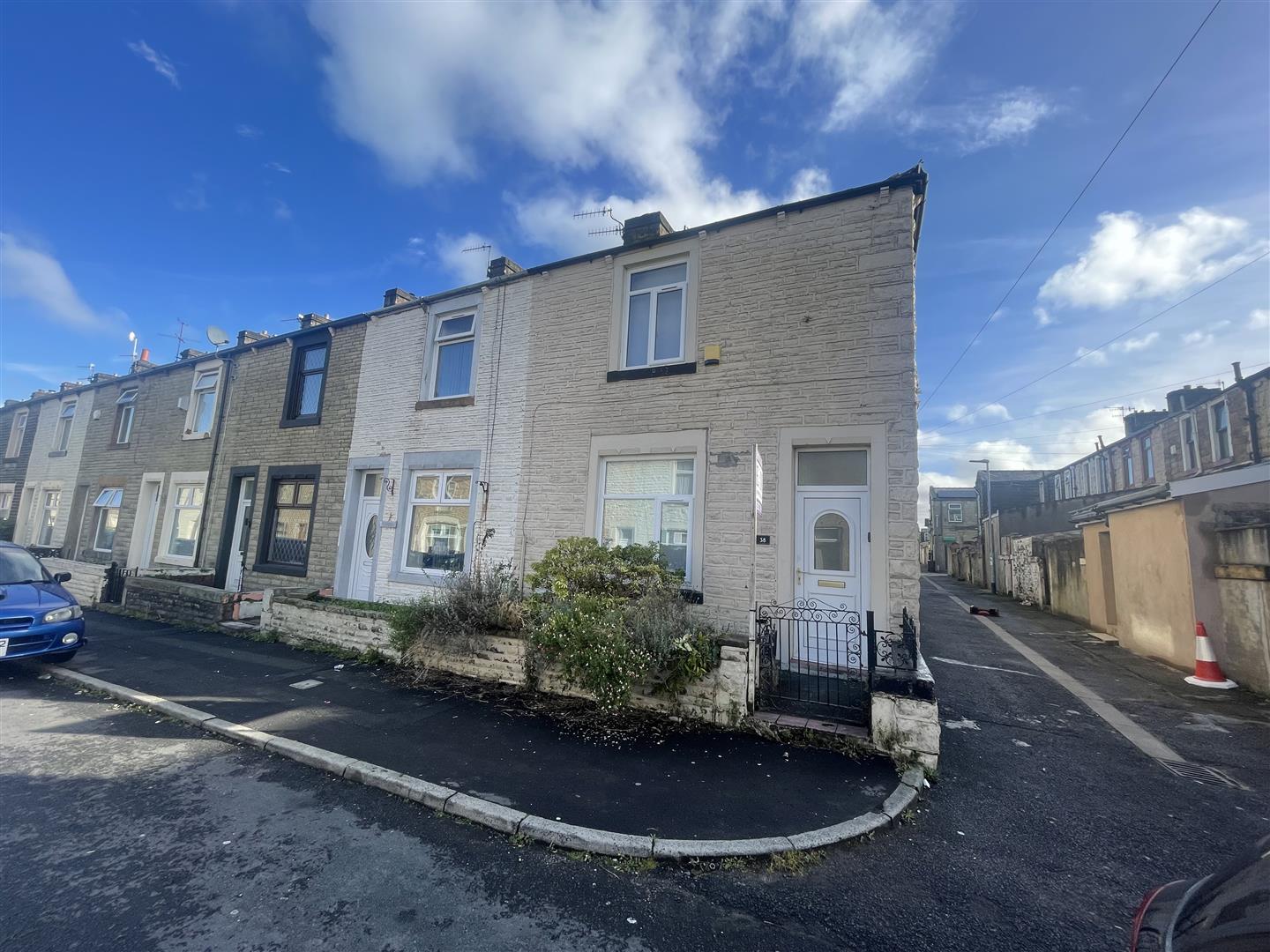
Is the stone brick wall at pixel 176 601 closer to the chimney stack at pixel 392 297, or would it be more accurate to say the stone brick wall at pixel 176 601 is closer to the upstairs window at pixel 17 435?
the chimney stack at pixel 392 297

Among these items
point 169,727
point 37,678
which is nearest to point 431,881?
point 169,727

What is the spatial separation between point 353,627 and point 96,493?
1528cm

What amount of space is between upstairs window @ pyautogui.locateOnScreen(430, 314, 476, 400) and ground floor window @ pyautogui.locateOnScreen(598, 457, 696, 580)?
400 centimetres

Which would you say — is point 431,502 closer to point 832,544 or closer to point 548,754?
point 548,754

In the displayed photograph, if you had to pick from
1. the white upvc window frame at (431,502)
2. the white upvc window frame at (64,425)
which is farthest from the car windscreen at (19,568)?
the white upvc window frame at (64,425)

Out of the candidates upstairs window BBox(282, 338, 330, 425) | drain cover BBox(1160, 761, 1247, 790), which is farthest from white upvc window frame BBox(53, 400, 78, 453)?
drain cover BBox(1160, 761, 1247, 790)

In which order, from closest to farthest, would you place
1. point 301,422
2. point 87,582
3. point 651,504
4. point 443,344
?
point 651,504 → point 443,344 → point 301,422 → point 87,582

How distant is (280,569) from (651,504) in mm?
9124

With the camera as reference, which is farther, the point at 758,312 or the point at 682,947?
the point at 758,312

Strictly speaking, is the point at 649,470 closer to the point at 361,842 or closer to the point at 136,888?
the point at 361,842

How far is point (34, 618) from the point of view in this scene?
23.1 ft

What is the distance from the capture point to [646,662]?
5410 mm

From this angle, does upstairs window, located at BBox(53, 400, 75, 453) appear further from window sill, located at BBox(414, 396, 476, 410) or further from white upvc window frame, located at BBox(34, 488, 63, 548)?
window sill, located at BBox(414, 396, 476, 410)

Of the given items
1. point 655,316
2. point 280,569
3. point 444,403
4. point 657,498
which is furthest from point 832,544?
point 280,569
